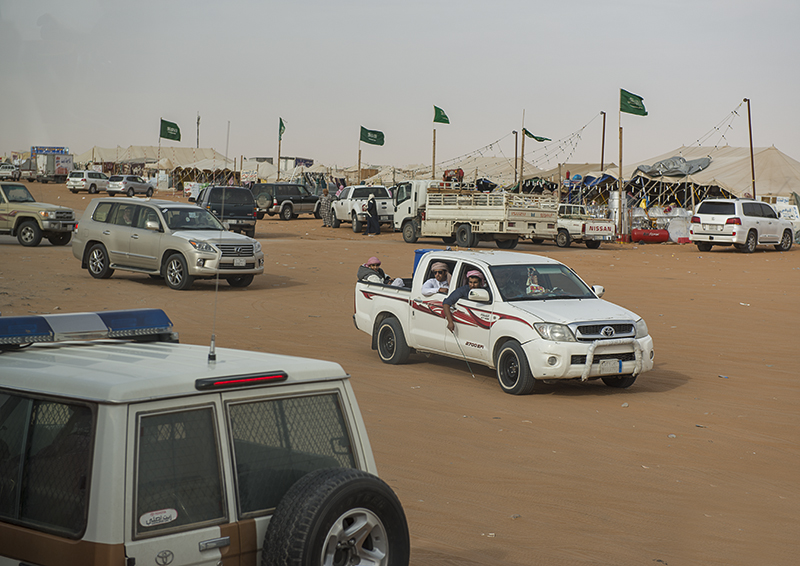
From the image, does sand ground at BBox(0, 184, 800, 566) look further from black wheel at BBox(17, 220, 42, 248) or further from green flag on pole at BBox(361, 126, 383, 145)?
green flag on pole at BBox(361, 126, 383, 145)

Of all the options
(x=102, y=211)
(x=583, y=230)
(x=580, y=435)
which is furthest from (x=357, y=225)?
(x=580, y=435)

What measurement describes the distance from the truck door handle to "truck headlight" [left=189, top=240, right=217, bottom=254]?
1636cm

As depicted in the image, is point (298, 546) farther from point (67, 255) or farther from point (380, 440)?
point (67, 255)

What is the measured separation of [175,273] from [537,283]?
1068 centimetres

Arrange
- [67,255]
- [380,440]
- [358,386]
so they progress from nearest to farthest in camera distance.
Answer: [380,440] < [358,386] < [67,255]

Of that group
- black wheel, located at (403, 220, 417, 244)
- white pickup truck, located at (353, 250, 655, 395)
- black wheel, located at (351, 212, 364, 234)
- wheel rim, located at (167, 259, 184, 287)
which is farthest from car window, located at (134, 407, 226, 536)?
black wheel, located at (351, 212, 364, 234)

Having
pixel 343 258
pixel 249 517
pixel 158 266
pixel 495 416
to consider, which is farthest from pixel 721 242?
pixel 249 517

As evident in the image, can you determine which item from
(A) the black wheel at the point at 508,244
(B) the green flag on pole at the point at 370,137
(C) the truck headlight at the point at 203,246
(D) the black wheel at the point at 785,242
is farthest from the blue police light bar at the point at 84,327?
(B) the green flag on pole at the point at 370,137

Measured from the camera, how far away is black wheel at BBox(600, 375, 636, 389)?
10.6 meters

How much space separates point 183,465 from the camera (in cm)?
319

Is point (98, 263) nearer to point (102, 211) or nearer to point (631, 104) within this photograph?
point (102, 211)

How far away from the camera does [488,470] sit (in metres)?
7.09

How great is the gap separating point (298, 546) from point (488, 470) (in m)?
4.10

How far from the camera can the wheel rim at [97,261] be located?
67.5 ft
